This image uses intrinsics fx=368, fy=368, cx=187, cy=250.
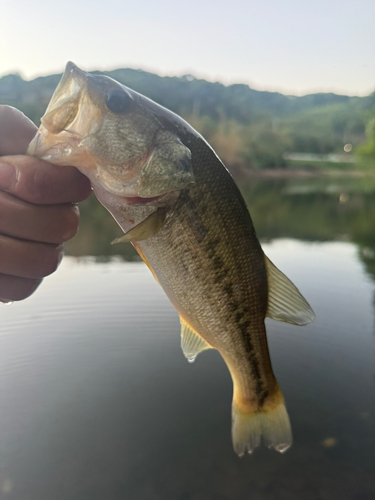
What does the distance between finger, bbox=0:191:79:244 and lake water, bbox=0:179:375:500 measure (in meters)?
4.85

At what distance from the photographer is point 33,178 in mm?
1485

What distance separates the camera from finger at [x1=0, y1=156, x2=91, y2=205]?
58.5 inches

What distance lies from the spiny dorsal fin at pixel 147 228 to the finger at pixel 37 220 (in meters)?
0.25

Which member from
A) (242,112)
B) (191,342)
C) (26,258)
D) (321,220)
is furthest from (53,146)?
(242,112)

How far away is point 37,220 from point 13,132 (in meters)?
0.40

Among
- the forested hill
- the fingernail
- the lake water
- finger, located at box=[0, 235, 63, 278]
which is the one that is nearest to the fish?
the fingernail

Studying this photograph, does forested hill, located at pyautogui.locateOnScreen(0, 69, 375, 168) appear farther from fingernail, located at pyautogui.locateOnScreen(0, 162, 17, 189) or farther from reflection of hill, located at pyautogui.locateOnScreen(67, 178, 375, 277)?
fingernail, located at pyautogui.locateOnScreen(0, 162, 17, 189)

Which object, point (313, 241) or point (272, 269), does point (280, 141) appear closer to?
point (313, 241)

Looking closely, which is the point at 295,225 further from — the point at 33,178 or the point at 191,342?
the point at 33,178

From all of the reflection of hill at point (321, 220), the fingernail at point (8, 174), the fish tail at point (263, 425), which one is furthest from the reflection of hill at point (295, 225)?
the fingernail at point (8, 174)

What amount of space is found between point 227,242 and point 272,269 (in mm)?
397

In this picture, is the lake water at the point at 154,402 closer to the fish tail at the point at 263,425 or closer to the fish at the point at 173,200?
the fish tail at the point at 263,425

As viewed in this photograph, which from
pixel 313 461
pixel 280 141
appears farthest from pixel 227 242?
pixel 280 141

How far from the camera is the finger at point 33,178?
4.87 ft
